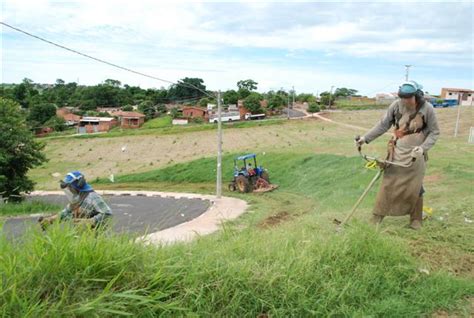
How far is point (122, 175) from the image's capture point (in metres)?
28.0

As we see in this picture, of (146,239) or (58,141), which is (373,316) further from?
(58,141)

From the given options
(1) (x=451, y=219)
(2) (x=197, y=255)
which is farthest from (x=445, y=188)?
(2) (x=197, y=255)

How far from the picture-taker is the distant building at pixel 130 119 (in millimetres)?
53406

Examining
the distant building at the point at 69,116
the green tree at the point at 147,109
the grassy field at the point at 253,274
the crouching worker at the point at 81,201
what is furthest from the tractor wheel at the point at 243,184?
the green tree at the point at 147,109

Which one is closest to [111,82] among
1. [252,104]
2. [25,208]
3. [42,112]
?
[252,104]

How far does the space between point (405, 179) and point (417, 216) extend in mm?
478

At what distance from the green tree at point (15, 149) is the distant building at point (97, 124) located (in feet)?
111

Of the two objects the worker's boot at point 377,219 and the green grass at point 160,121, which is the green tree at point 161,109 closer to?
the green grass at point 160,121

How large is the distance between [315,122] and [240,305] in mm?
43368

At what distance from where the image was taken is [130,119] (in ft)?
176

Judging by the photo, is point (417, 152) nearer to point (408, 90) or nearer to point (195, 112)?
point (408, 90)

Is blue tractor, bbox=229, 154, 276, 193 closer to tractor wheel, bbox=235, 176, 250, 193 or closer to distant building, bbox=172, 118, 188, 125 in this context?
tractor wheel, bbox=235, 176, 250, 193

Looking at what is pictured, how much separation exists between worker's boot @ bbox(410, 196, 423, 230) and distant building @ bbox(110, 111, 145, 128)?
49876 mm

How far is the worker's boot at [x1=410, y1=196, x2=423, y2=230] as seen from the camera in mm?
5250
